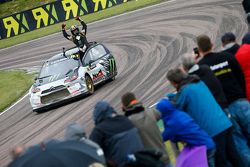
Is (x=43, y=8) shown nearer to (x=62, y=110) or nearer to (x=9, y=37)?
(x=9, y=37)

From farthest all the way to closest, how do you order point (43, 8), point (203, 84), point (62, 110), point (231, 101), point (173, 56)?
point (43, 8)
point (173, 56)
point (62, 110)
point (231, 101)
point (203, 84)

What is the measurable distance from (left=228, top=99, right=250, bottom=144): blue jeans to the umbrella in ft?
12.1

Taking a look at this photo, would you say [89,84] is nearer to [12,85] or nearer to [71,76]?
[71,76]

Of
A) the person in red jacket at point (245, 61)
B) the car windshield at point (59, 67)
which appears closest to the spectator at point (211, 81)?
the person in red jacket at point (245, 61)

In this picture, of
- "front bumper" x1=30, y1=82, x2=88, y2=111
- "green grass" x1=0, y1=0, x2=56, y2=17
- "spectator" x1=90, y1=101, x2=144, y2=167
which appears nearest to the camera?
"spectator" x1=90, y1=101, x2=144, y2=167

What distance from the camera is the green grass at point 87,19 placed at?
4534cm

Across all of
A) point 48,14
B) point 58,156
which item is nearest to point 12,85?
point 48,14

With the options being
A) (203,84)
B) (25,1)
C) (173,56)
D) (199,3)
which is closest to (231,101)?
(203,84)

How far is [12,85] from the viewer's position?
101 ft

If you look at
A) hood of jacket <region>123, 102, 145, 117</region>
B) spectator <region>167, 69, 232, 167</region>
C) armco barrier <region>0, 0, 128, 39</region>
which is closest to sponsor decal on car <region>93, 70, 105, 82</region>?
spectator <region>167, 69, 232, 167</region>

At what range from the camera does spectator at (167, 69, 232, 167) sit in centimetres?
937

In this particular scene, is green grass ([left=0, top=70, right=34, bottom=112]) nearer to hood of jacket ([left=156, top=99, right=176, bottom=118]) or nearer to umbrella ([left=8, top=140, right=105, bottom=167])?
hood of jacket ([left=156, top=99, right=176, bottom=118])

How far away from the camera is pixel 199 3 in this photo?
39500 millimetres

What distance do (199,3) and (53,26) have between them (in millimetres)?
12556
